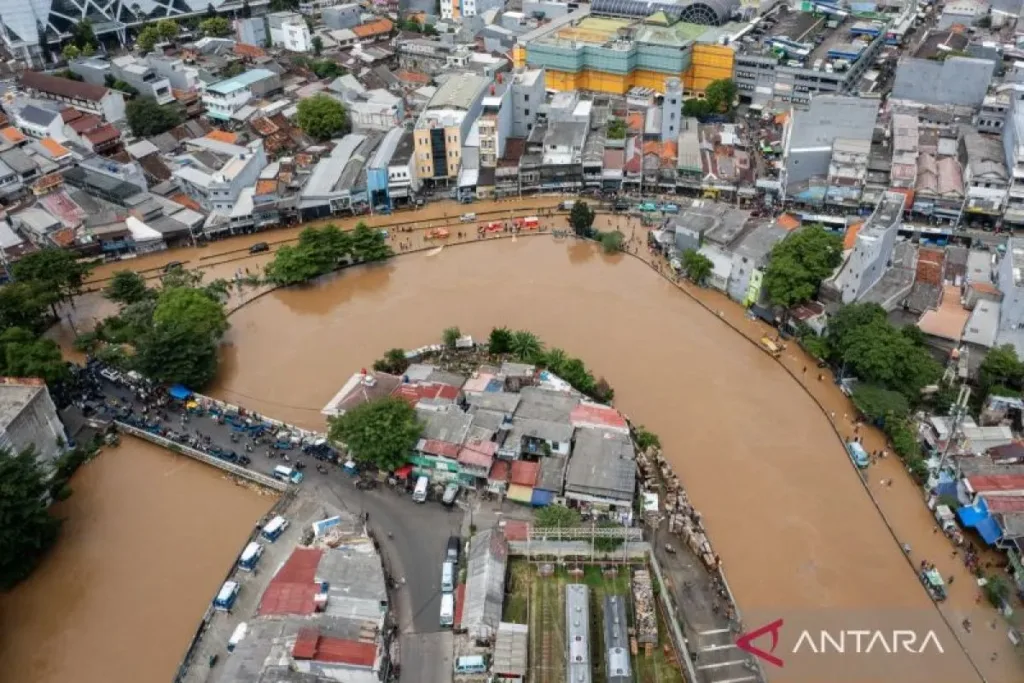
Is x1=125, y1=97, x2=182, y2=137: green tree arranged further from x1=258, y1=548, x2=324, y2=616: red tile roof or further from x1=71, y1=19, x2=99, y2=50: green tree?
x1=258, y1=548, x2=324, y2=616: red tile roof

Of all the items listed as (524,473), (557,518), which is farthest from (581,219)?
(557,518)

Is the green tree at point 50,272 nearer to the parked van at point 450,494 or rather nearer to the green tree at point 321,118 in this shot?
the green tree at point 321,118

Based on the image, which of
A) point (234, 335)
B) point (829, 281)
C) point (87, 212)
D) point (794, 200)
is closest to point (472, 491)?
point (234, 335)

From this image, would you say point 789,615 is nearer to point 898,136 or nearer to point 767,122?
point 898,136

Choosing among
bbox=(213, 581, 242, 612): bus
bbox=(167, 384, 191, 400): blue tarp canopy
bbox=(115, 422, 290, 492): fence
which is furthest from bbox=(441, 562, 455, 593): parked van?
bbox=(167, 384, 191, 400): blue tarp canopy

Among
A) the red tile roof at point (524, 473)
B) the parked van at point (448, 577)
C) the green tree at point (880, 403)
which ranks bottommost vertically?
the parked van at point (448, 577)

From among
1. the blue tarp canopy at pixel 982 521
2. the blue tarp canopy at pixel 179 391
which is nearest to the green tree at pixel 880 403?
the blue tarp canopy at pixel 982 521
